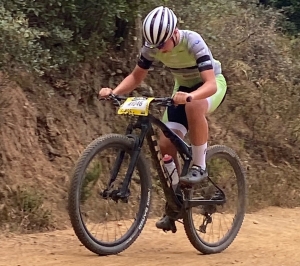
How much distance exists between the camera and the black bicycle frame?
5.93 meters

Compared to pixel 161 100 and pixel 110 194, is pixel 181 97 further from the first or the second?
pixel 110 194

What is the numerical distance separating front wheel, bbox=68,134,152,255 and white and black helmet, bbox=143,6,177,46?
0.87 meters

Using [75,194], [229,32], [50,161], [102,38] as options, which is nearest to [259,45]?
[229,32]

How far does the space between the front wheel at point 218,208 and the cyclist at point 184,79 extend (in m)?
0.31

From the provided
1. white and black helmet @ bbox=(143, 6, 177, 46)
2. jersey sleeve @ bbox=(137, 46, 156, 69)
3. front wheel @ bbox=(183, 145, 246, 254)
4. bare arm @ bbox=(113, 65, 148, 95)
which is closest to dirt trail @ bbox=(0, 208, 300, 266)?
front wheel @ bbox=(183, 145, 246, 254)

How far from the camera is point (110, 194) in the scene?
592 cm

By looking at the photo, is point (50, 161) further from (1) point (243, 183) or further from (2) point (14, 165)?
(1) point (243, 183)

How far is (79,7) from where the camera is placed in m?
8.91

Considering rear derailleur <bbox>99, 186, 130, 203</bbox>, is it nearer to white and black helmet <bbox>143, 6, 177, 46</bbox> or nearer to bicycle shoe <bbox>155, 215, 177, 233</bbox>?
bicycle shoe <bbox>155, 215, 177, 233</bbox>

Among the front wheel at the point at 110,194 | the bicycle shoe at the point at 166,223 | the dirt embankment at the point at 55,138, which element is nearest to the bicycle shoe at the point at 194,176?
the front wheel at the point at 110,194

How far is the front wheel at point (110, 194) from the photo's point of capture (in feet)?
18.6

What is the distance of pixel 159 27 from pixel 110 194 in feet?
4.81

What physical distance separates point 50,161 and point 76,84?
4.77ft

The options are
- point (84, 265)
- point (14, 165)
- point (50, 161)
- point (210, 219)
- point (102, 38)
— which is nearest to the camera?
point (84, 265)
